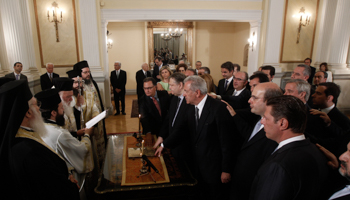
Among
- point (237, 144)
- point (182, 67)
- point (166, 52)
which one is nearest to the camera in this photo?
point (237, 144)

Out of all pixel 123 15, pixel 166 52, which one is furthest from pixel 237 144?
pixel 166 52

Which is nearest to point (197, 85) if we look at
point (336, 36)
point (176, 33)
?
point (336, 36)

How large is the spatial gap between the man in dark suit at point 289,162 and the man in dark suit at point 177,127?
134 centimetres

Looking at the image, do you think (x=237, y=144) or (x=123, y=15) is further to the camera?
(x=123, y=15)

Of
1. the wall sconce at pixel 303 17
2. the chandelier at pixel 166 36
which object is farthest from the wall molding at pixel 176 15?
the chandelier at pixel 166 36

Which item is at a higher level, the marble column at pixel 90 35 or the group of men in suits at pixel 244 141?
the marble column at pixel 90 35

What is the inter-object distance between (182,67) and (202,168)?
3.47 meters

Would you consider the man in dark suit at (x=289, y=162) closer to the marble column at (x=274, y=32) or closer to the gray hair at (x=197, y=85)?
the gray hair at (x=197, y=85)

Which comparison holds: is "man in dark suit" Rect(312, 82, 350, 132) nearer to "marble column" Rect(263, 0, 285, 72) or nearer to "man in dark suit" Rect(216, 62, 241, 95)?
"man in dark suit" Rect(216, 62, 241, 95)

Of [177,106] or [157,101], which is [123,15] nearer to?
[157,101]

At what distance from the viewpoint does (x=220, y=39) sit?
1120 centimetres

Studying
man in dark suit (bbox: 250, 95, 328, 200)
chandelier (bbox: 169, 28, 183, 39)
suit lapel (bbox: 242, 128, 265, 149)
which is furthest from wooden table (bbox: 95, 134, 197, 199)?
chandelier (bbox: 169, 28, 183, 39)

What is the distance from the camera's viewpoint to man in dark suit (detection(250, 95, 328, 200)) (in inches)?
48.6

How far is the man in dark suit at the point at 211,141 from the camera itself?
7.50ft
